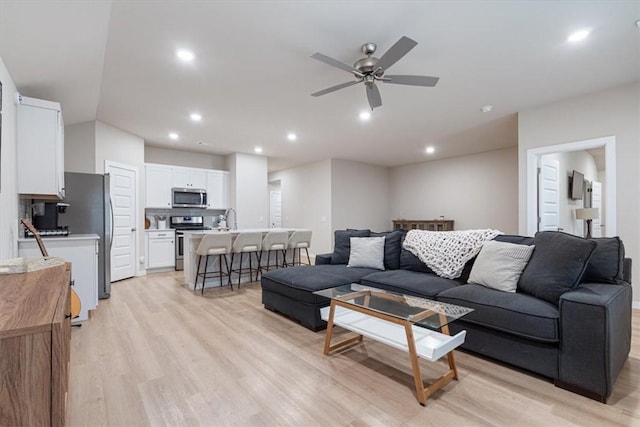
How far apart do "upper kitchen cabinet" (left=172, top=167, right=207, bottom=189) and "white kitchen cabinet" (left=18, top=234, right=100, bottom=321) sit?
3.41m

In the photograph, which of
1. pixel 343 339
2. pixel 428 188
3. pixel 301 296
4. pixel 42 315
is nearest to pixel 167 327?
pixel 301 296

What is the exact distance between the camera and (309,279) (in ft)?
10.3

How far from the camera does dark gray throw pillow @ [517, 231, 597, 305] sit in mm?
2062

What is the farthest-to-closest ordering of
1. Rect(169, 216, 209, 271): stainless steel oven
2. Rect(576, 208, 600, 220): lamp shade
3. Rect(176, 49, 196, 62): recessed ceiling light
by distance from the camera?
Rect(169, 216, 209, 271): stainless steel oven
Rect(576, 208, 600, 220): lamp shade
Rect(176, 49, 196, 62): recessed ceiling light

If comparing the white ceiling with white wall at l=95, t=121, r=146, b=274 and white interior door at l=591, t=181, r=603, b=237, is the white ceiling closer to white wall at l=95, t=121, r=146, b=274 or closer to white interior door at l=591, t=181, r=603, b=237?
white wall at l=95, t=121, r=146, b=274

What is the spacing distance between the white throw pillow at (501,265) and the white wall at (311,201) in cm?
507

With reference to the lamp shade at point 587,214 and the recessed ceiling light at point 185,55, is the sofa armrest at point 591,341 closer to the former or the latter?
the recessed ceiling light at point 185,55

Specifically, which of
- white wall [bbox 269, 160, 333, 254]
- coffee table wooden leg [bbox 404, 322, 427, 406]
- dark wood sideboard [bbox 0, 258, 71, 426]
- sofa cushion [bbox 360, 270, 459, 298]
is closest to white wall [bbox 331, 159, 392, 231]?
white wall [bbox 269, 160, 333, 254]

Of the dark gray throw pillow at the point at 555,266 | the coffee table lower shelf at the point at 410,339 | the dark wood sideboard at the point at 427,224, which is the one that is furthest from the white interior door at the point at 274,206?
the dark gray throw pillow at the point at 555,266

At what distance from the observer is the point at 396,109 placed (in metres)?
4.34

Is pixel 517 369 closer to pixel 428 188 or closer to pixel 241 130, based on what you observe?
pixel 241 130

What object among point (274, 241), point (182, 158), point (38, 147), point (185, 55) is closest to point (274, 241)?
point (274, 241)

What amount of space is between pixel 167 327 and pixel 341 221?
5.25 m

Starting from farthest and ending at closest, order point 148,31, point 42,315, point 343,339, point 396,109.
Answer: point 396,109
point 343,339
point 148,31
point 42,315
